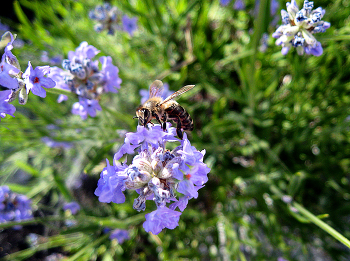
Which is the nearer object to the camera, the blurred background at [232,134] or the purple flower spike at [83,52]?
the purple flower spike at [83,52]

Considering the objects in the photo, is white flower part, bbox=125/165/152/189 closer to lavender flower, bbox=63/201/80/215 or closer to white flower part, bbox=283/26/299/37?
white flower part, bbox=283/26/299/37

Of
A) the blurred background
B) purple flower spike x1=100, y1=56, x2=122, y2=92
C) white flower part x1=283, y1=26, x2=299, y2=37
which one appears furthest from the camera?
the blurred background

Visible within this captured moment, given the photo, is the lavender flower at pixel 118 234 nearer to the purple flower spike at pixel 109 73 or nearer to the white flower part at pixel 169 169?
the purple flower spike at pixel 109 73

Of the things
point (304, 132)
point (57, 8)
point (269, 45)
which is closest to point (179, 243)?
point (304, 132)

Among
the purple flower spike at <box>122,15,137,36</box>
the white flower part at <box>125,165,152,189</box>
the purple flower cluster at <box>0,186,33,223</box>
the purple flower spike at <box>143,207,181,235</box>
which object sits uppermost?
the purple flower spike at <box>122,15,137,36</box>

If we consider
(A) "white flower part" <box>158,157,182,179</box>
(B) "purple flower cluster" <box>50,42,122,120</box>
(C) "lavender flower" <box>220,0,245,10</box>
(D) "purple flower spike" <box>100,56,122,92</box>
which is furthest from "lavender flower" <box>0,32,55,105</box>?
(C) "lavender flower" <box>220,0,245,10</box>

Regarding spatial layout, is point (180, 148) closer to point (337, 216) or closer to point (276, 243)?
point (276, 243)

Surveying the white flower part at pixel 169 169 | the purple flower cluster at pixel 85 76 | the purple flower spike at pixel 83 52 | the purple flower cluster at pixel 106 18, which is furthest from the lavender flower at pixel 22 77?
the purple flower cluster at pixel 106 18
